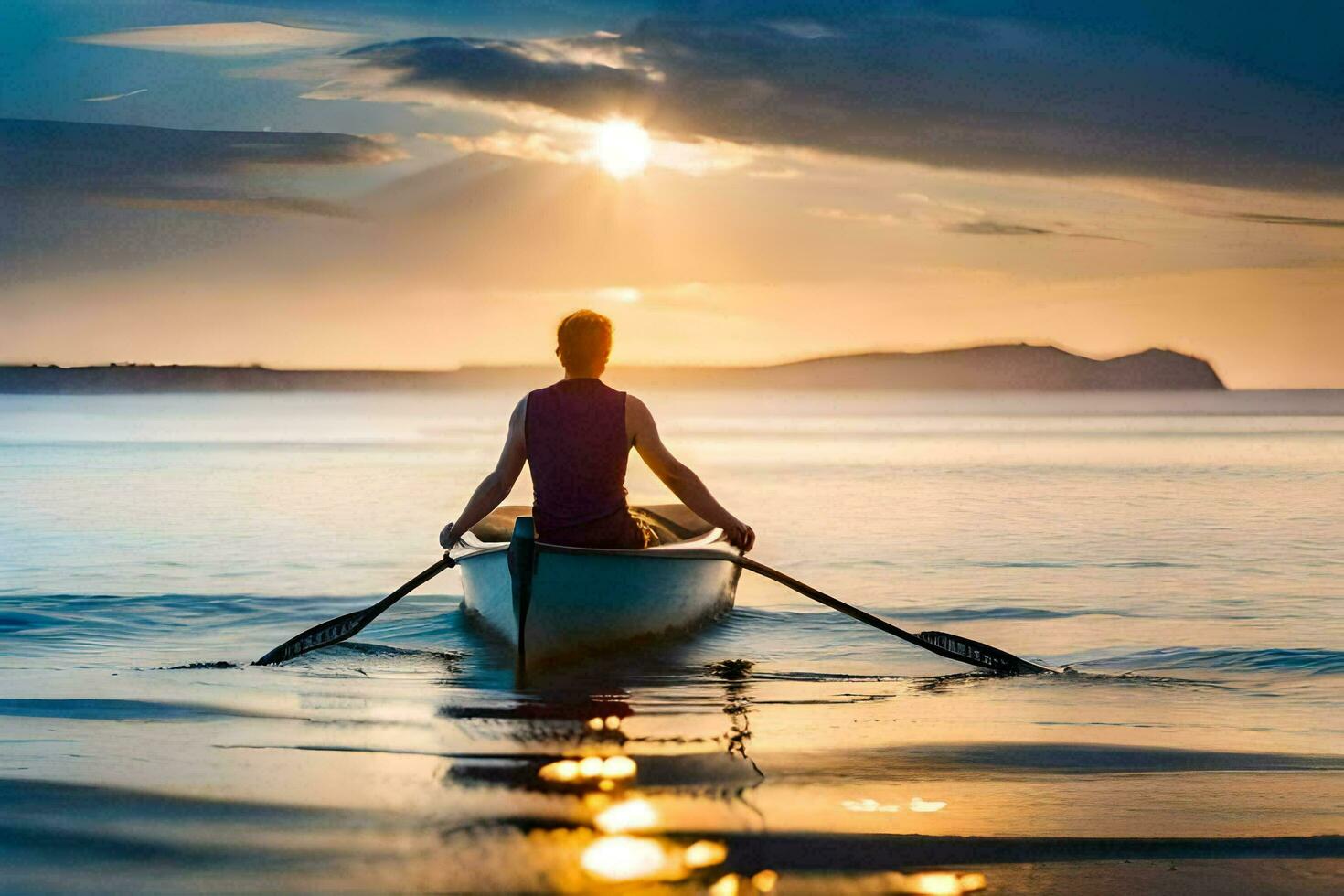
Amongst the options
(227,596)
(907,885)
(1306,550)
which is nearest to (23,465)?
(227,596)

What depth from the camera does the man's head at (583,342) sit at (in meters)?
7.11

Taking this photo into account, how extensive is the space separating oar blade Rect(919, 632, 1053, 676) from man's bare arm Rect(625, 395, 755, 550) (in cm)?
137

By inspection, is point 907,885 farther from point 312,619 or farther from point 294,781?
point 312,619

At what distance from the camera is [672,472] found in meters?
7.53

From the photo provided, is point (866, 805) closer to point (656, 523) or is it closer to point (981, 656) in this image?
point (981, 656)

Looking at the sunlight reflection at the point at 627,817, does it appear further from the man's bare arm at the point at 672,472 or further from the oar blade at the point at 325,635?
the oar blade at the point at 325,635

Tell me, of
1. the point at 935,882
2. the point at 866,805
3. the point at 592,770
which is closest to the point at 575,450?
the point at 592,770

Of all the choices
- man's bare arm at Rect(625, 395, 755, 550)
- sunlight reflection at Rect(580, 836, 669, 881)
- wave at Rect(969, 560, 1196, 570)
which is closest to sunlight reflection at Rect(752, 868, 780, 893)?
sunlight reflection at Rect(580, 836, 669, 881)

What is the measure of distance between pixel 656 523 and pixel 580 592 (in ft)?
12.5

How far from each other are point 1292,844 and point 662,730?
258 cm

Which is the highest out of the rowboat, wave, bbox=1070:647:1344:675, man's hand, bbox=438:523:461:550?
man's hand, bbox=438:523:461:550

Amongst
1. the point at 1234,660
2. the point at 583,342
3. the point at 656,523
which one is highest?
the point at 583,342

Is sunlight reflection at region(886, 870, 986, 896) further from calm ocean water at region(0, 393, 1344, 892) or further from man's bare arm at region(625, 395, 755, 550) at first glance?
man's bare arm at region(625, 395, 755, 550)

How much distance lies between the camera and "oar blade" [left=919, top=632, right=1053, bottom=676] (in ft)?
26.9
